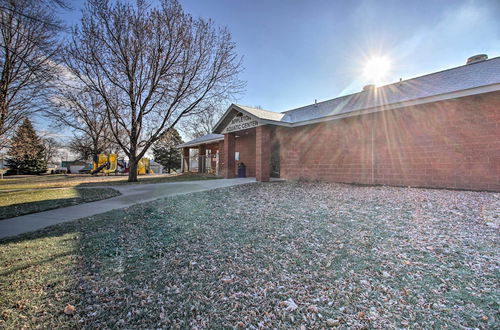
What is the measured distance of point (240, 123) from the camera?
449 inches

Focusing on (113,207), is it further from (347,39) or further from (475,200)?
(347,39)

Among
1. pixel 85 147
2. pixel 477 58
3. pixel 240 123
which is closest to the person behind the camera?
pixel 477 58

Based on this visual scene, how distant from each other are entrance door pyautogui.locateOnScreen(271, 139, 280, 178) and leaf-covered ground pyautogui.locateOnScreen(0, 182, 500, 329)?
8.16 m

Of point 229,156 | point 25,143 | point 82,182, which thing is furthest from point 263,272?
point 25,143

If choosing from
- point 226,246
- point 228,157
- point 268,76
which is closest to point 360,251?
point 226,246

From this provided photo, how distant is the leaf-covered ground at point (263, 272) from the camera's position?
1926 mm

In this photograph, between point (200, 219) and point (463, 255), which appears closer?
point (463, 255)

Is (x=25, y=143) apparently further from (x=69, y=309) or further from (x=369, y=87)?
(x=369, y=87)

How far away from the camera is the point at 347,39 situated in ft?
31.4

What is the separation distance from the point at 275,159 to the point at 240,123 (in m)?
3.23

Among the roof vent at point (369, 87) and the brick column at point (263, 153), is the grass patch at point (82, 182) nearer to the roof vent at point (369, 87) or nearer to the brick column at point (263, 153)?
the brick column at point (263, 153)

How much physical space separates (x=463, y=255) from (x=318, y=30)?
9.21 meters

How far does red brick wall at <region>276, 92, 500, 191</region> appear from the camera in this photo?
6570 mm

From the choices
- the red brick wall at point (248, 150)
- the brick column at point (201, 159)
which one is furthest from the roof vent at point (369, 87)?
the brick column at point (201, 159)
